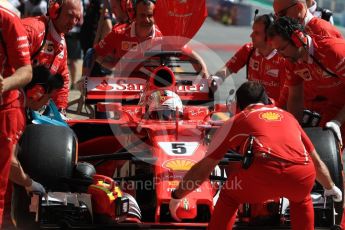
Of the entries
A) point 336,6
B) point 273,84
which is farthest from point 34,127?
point 336,6

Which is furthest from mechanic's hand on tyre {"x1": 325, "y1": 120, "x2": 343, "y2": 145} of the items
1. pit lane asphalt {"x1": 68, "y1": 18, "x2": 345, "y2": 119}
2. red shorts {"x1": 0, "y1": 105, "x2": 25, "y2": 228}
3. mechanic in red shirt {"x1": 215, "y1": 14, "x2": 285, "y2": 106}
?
pit lane asphalt {"x1": 68, "y1": 18, "x2": 345, "y2": 119}

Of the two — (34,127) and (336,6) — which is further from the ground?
(34,127)

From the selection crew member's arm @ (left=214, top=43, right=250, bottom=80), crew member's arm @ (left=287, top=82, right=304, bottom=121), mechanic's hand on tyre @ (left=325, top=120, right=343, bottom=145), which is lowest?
crew member's arm @ (left=214, top=43, right=250, bottom=80)

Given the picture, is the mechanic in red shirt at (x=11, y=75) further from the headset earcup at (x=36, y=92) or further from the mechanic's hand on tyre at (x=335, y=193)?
the mechanic's hand on tyre at (x=335, y=193)

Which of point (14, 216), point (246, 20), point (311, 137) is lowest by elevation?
point (246, 20)

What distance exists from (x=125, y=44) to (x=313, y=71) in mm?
3130

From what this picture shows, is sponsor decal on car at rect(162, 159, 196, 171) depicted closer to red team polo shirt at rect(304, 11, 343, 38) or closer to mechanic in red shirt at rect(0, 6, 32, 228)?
mechanic in red shirt at rect(0, 6, 32, 228)

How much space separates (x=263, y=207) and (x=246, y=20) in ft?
82.3

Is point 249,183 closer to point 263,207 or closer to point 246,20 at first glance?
point 263,207

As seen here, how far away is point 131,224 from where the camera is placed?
7.37 metres

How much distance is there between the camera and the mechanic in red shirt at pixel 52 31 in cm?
903

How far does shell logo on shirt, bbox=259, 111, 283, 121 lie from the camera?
675 cm

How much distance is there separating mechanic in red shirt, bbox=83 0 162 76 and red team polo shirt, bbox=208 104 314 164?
13.9ft

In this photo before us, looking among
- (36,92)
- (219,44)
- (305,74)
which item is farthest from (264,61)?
(219,44)
